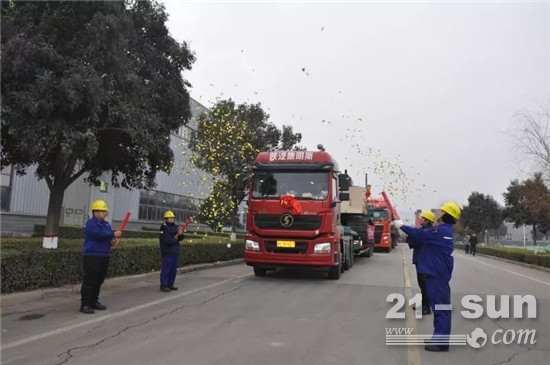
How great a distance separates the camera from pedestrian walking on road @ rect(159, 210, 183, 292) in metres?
11.4

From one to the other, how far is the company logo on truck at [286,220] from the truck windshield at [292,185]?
→ 1.91 ft

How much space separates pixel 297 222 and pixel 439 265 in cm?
688

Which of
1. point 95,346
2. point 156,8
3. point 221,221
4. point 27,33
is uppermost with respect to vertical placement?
point 156,8

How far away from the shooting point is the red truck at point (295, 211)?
13.4m

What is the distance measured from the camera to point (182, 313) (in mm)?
8820

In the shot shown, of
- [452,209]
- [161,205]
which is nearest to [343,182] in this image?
[452,209]

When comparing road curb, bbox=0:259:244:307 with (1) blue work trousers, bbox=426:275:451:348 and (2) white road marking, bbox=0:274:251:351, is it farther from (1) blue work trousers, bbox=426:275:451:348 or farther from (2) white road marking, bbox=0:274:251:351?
(1) blue work trousers, bbox=426:275:451:348

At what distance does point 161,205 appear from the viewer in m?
45.0

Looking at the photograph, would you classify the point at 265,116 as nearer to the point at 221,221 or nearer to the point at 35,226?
the point at 221,221

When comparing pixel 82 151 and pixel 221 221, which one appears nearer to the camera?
pixel 82 151

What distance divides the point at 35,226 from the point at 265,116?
45.9 ft

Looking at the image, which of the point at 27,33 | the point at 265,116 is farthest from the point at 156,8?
the point at 265,116

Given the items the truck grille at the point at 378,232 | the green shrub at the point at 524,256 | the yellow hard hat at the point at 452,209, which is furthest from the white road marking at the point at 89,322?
the truck grille at the point at 378,232

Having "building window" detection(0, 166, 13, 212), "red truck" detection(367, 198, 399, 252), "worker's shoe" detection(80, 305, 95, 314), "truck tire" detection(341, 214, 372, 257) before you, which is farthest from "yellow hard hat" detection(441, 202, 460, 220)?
"red truck" detection(367, 198, 399, 252)
